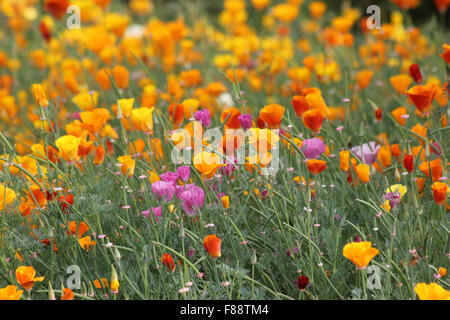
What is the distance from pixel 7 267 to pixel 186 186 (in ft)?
1.70

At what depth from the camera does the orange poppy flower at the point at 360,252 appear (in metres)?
1.28

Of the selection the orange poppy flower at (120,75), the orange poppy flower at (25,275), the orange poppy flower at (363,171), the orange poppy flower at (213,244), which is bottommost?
the orange poppy flower at (25,275)

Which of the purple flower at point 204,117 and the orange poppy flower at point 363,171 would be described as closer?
the orange poppy flower at point 363,171

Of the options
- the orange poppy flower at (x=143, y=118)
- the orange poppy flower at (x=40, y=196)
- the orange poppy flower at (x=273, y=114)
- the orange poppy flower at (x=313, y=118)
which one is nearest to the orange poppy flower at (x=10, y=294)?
the orange poppy flower at (x=40, y=196)

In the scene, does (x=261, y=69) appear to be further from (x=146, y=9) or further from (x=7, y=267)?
(x=7, y=267)

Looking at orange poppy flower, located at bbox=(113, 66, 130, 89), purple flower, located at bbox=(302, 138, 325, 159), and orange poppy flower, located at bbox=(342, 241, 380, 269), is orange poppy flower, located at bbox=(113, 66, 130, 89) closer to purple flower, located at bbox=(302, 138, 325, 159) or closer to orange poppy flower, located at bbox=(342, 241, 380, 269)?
purple flower, located at bbox=(302, 138, 325, 159)

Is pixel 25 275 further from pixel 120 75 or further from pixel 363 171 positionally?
pixel 120 75

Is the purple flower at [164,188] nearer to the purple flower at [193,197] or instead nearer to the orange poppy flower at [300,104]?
the purple flower at [193,197]

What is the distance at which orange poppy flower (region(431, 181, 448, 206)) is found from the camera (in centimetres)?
147

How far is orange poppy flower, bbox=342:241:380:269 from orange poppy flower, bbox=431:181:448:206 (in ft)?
0.97

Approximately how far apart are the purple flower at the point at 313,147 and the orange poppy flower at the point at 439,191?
1.00ft

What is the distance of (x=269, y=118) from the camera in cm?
169

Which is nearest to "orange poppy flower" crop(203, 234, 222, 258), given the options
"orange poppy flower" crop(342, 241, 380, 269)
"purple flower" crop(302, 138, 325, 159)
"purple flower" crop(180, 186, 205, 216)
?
"purple flower" crop(180, 186, 205, 216)
